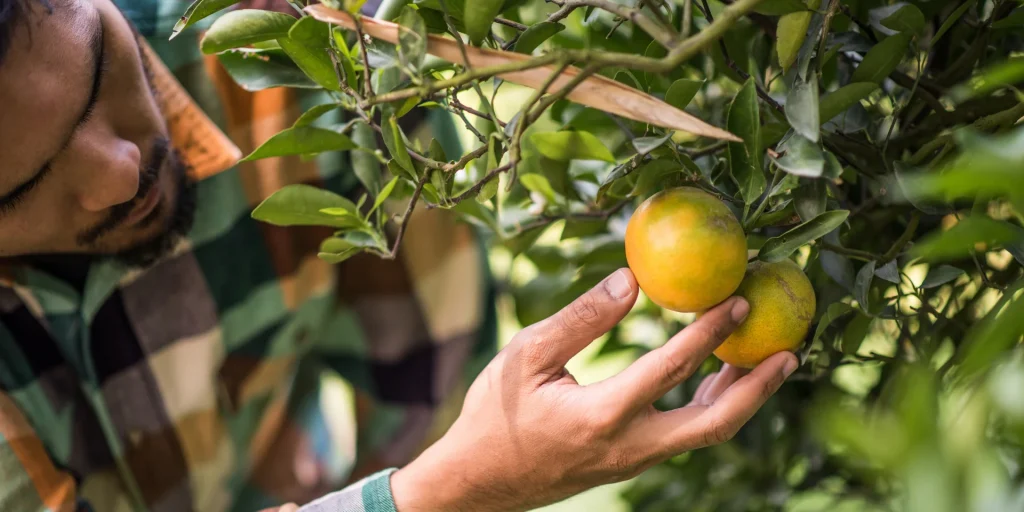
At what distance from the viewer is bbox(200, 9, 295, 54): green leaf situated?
55cm

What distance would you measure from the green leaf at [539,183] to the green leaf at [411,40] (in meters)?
0.25

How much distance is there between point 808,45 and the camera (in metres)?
0.53

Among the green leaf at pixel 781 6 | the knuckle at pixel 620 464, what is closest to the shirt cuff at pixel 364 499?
the knuckle at pixel 620 464

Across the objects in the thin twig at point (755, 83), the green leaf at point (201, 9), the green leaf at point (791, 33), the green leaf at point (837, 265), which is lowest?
the green leaf at point (837, 265)

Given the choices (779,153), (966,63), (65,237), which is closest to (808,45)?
(779,153)

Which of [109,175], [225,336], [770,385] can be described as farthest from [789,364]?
[225,336]

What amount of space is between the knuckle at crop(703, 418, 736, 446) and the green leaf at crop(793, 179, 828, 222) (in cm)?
17

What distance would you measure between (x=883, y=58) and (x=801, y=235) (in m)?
0.16

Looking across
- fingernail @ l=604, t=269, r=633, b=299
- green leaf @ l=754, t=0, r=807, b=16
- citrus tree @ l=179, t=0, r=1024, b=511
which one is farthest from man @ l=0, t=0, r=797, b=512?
green leaf @ l=754, t=0, r=807, b=16

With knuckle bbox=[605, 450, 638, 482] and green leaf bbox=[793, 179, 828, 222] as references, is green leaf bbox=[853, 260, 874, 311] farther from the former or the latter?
knuckle bbox=[605, 450, 638, 482]

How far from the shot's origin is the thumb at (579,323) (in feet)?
2.02

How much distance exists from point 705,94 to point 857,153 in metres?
0.22

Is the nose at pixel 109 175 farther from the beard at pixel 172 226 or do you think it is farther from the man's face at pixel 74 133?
the beard at pixel 172 226

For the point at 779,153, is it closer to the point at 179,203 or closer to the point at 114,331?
the point at 179,203
